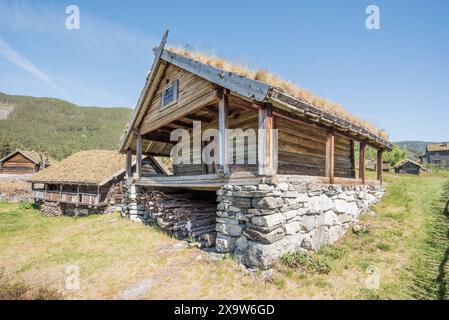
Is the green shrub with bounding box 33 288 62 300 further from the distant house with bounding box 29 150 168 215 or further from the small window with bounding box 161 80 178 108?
the distant house with bounding box 29 150 168 215

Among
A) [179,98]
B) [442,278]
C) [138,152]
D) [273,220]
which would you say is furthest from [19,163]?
[442,278]

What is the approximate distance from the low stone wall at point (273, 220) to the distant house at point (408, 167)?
41.5 m

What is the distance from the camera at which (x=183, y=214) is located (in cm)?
890

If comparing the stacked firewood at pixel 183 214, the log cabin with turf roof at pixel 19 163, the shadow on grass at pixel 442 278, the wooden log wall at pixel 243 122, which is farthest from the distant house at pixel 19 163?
the shadow on grass at pixel 442 278

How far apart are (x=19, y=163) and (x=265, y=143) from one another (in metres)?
44.8

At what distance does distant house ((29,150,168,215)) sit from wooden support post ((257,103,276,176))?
54.3 ft

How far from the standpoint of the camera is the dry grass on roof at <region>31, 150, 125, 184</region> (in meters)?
19.5

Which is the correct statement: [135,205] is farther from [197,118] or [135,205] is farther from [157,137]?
[197,118]

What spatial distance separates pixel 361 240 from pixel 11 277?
10043mm

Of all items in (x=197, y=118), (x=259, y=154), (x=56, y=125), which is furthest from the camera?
(x=56, y=125)

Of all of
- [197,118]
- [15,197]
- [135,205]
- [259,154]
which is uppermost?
[197,118]

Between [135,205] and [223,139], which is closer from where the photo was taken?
[223,139]

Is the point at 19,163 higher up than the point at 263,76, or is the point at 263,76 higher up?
the point at 263,76
